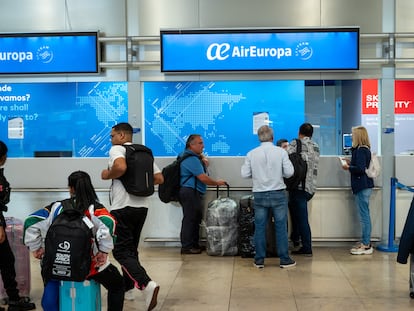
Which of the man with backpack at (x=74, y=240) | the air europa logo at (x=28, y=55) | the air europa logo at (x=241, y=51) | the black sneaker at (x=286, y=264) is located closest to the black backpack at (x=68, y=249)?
the man with backpack at (x=74, y=240)

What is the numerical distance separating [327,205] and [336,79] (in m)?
1.70

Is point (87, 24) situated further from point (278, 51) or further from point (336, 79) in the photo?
point (336, 79)

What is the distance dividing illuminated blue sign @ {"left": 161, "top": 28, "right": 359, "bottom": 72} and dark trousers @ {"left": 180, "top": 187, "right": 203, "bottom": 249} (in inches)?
64.6

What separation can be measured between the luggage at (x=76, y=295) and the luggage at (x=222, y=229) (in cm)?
338

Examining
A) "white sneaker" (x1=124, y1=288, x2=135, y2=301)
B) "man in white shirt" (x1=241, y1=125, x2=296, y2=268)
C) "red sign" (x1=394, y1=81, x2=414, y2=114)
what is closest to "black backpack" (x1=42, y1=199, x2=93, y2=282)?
"white sneaker" (x1=124, y1=288, x2=135, y2=301)

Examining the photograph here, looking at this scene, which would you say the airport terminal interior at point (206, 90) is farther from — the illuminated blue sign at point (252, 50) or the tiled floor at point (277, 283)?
the tiled floor at point (277, 283)

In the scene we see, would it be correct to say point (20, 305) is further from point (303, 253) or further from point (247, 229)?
point (303, 253)

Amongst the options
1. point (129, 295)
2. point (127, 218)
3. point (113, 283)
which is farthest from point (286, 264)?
point (113, 283)

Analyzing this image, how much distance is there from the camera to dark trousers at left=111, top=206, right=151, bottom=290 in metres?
4.77

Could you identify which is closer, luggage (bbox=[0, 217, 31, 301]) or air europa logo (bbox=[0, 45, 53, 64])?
luggage (bbox=[0, 217, 31, 301])

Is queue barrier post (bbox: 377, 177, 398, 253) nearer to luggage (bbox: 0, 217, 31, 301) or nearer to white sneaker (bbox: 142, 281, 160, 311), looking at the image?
white sneaker (bbox: 142, 281, 160, 311)

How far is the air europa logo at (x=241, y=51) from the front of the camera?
739 centimetres

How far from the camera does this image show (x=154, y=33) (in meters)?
7.64

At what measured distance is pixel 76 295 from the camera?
3.70 meters
